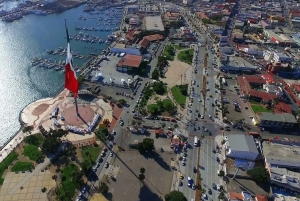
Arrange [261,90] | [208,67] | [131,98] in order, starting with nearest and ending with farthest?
[131,98] < [261,90] < [208,67]

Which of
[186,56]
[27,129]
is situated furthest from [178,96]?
[27,129]

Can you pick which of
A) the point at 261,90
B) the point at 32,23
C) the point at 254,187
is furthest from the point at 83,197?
the point at 32,23

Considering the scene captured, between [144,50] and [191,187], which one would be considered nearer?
[191,187]

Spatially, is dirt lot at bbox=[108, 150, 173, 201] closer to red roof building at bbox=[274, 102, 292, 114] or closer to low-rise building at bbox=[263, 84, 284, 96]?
red roof building at bbox=[274, 102, 292, 114]

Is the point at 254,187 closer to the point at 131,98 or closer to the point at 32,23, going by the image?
the point at 131,98

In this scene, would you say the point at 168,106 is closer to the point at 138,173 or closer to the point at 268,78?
the point at 138,173

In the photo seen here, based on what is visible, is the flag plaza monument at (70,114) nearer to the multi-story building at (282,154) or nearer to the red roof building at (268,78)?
the multi-story building at (282,154)

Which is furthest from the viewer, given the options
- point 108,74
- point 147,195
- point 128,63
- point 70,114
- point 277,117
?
point 128,63

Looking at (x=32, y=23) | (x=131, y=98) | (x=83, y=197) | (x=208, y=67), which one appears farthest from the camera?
(x=32, y=23)
